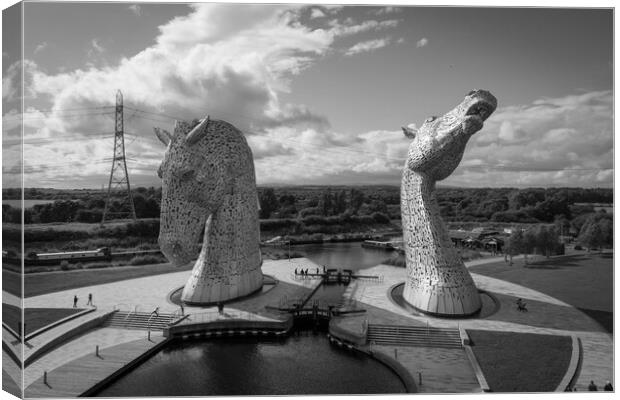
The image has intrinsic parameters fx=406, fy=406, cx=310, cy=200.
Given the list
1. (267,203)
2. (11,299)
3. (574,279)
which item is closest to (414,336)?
(11,299)

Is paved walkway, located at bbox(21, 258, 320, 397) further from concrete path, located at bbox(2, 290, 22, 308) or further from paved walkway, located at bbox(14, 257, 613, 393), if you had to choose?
concrete path, located at bbox(2, 290, 22, 308)

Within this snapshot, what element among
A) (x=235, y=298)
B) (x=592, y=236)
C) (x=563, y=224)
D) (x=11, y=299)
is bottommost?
(x=235, y=298)

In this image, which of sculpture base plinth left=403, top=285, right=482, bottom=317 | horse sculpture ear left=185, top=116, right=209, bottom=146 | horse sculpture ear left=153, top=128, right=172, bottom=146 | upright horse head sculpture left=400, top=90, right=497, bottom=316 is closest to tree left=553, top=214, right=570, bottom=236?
upright horse head sculpture left=400, top=90, right=497, bottom=316

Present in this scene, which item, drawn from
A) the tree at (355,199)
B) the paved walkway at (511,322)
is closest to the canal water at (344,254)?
the paved walkway at (511,322)

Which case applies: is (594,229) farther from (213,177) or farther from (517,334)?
(213,177)

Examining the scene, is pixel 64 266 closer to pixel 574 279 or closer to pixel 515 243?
pixel 515 243

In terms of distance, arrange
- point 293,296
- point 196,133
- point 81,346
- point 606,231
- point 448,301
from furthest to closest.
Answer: point 606,231 < point 293,296 < point 196,133 < point 448,301 < point 81,346

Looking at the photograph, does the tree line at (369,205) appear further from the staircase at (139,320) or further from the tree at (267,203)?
the staircase at (139,320)
